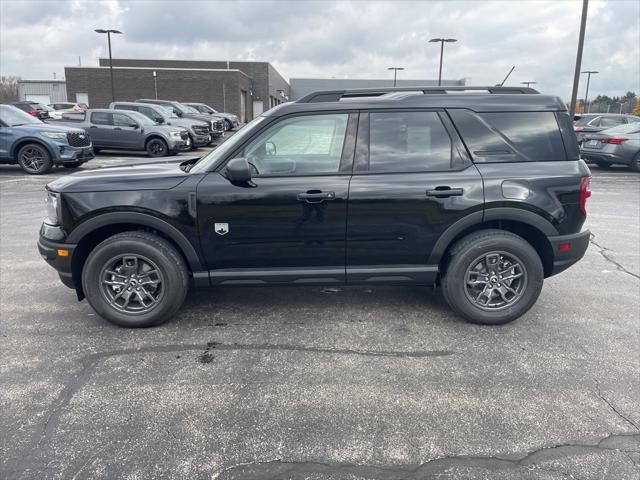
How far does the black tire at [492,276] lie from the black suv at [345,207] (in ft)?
0.04

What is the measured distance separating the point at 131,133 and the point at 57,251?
45.9ft

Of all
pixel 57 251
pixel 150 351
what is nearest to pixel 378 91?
pixel 150 351

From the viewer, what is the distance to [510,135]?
3.80 meters

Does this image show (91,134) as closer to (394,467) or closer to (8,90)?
(394,467)

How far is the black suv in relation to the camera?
362 centimetres

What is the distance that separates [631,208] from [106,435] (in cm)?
1006

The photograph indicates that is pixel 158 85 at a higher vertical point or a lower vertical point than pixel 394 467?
higher

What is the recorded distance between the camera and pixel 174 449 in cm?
245

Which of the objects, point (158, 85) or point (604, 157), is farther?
point (158, 85)

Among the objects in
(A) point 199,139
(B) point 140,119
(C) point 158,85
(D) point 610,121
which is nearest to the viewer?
(B) point 140,119

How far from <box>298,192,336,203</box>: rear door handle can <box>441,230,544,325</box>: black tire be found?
44.4 inches

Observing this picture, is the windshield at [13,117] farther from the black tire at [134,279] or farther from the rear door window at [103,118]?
the black tire at [134,279]

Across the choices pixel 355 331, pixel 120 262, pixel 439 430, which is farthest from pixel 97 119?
pixel 439 430

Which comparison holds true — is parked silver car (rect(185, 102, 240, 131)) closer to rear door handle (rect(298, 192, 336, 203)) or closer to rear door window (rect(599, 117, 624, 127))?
rear door window (rect(599, 117, 624, 127))
